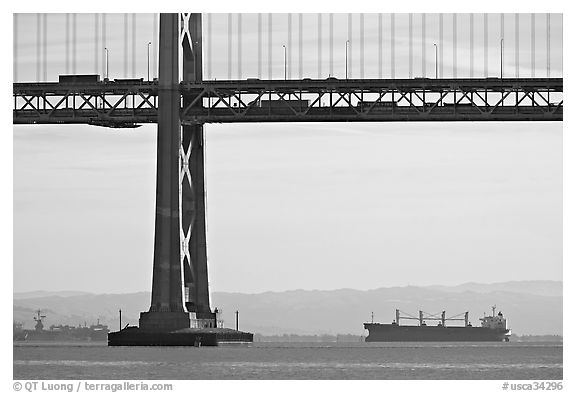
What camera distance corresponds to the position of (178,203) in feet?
341

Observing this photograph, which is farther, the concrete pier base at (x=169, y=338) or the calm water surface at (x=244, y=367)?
the concrete pier base at (x=169, y=338)

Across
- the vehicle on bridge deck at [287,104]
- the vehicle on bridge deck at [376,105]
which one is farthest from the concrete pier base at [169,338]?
the vehicle on bridge deck at [376,105]

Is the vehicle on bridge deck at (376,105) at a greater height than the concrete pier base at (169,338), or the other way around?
the vehicle on bridge deck at (376,105)

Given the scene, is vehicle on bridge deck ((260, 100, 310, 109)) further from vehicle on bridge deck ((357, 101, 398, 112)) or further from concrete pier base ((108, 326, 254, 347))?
concrete pier base ((108, 326, 254, 347))

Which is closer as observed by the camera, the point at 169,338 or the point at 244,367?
the point at 244,367

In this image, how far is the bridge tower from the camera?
103938mm

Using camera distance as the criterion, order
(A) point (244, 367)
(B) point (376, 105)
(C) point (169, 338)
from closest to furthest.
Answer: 1. (A) point (244, 367)
2. (C) point (169, 338)
3. (B) point (376, 105)

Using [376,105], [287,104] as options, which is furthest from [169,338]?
[376,105]

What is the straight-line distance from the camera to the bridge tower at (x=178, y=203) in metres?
104

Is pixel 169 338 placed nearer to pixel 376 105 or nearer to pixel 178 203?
pixel 178 203

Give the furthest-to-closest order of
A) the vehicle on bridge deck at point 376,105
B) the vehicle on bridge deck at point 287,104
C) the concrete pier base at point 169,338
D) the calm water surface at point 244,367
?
1. the vehicle on bridge deck at point 287,104
2. the vehicle on bridge deck at point 376,105
3. the concrete pier base at point 169,338
4. the calm water surface at point 244,367

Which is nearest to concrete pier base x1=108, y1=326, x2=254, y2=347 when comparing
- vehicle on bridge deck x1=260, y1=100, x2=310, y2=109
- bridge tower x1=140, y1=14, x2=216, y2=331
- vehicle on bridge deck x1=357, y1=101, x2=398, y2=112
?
bridge tower x1=140, y1=14, x2=216, y2=331

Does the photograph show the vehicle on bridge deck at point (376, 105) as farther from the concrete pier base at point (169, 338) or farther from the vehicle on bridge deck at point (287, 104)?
the concrete pier base at point (169, 338)
